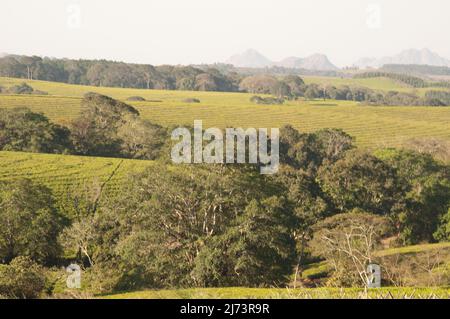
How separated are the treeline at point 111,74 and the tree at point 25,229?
129043 millimetres

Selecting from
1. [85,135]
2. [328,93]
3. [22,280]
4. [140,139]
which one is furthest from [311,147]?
[328,93]

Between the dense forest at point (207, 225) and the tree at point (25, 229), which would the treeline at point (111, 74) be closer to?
the dense forest at point (207, 225)

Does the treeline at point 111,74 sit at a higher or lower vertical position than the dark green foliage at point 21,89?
higher

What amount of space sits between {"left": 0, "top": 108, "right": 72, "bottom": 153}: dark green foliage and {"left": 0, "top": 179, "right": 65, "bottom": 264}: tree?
2643 centimetres

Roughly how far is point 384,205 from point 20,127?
4364cm

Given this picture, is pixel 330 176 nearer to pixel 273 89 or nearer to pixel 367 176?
pixel 367 176

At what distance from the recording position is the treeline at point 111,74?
159375 mm

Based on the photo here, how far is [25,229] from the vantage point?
109ft

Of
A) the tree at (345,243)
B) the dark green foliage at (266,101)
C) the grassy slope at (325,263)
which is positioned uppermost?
the dark green foliage at (266,101)

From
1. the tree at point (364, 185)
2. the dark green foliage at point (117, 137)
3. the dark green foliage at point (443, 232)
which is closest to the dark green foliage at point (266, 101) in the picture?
the dark green foliage at point (117, 137)

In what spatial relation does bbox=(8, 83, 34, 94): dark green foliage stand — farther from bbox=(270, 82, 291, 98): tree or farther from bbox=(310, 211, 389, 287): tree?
bbox=(310, 211, 389, 287): tree

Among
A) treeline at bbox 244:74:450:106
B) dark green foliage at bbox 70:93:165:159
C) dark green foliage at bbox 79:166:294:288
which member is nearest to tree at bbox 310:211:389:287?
dark green foliage at bbox 79:166:294:288

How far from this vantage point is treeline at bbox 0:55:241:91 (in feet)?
523

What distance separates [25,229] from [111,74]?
13957 cm
